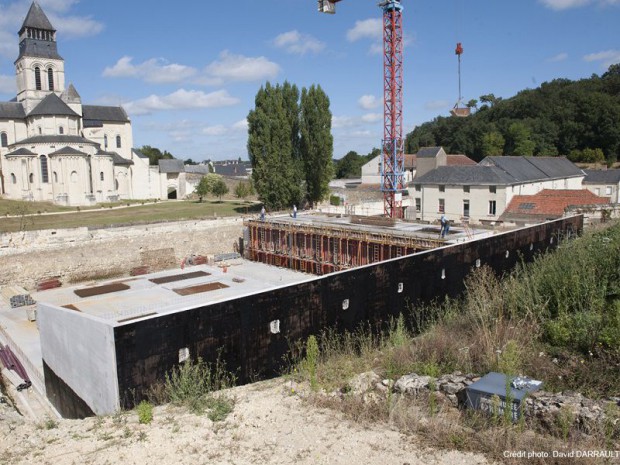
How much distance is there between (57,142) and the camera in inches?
1708

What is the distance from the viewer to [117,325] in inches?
368

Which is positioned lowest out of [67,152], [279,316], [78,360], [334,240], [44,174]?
[78,360]

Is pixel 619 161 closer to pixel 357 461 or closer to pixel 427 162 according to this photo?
pixel 427 162

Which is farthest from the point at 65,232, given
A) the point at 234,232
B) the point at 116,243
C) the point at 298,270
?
the point at 298,270

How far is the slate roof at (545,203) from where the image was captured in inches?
1152

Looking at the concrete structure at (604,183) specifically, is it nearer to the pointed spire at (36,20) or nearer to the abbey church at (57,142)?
the abbey church at (57,142)

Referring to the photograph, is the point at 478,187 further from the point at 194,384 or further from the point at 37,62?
the point at 37,62

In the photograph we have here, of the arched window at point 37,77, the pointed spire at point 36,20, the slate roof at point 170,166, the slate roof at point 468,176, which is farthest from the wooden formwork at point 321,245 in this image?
the pointed spire at point 36,20

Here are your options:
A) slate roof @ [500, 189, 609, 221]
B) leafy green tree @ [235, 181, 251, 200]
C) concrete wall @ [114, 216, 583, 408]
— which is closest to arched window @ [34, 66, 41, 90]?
leafy green tree @ [235, 181, 251, 200]

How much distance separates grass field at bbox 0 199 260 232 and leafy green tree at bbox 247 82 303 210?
12.6 ft

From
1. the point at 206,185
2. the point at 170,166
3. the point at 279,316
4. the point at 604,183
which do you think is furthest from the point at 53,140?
the point at 604,183

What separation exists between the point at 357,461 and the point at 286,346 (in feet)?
21.0

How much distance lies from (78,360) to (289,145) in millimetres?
32150

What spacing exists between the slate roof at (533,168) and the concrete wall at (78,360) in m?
28.5
